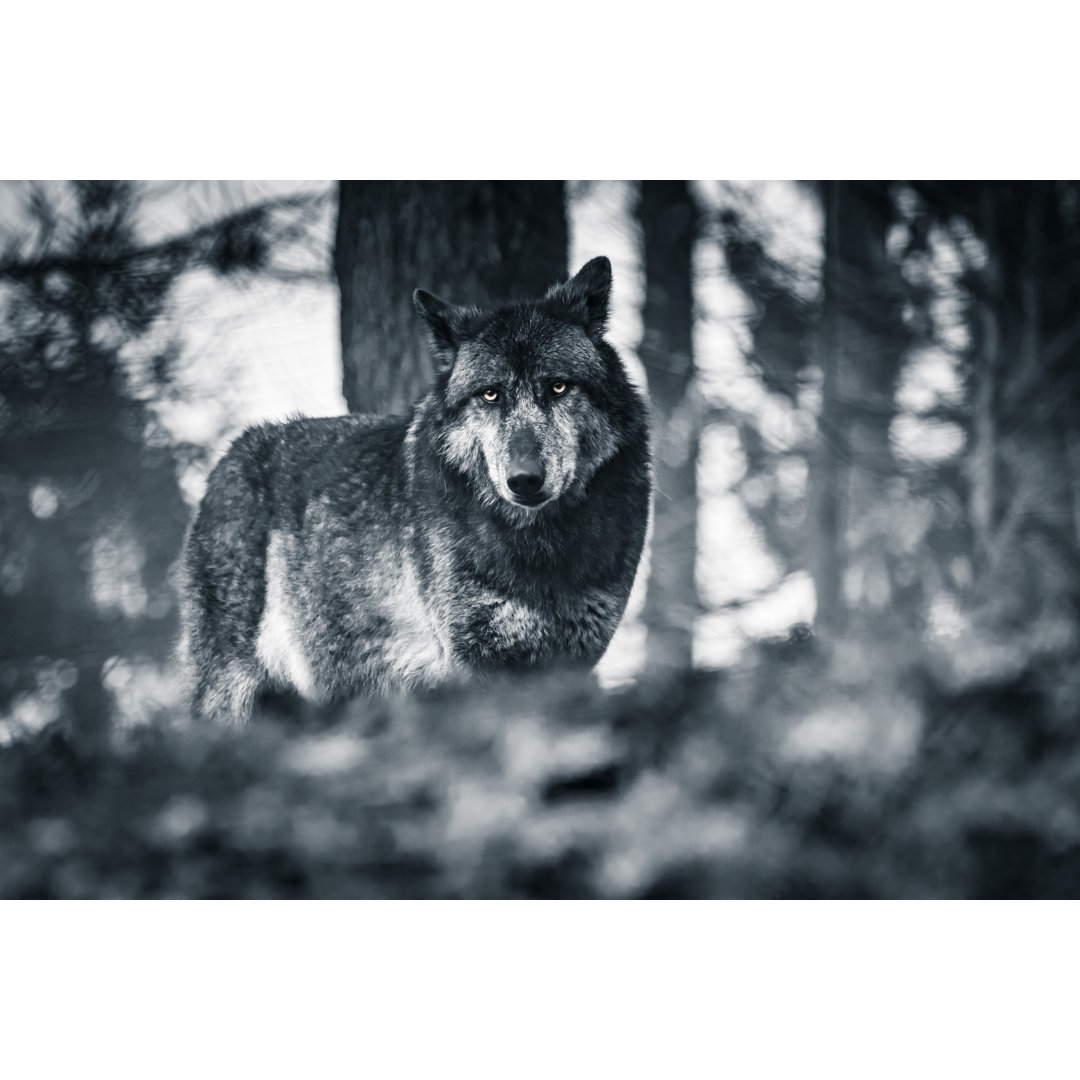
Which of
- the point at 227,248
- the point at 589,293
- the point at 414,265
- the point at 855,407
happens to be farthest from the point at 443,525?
the point at 855,407

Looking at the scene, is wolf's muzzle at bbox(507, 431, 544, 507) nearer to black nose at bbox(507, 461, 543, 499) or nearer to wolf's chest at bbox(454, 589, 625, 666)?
black nose at bbox(507, 461, 543, 499)

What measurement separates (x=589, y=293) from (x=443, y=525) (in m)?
0.93

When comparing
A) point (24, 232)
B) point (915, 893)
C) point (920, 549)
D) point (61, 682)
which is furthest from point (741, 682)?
point (24, 232)

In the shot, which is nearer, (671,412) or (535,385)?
(535,385)

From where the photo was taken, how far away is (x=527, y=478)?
3.24m

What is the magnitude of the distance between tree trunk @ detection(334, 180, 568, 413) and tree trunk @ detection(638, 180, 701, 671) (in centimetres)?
38

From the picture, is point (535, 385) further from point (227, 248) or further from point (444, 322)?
point (227, 248)

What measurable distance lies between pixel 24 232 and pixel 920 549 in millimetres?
3532

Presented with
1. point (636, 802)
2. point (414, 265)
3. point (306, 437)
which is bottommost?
point (636, 802)

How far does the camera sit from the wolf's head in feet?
11.3

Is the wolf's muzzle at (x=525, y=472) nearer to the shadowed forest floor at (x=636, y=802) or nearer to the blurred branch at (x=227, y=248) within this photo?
the shadowed forest floor at (x=636, y=802)

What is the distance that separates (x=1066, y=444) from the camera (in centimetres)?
389

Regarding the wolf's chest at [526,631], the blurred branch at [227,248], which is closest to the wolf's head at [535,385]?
the wolf's chest at [526,631]

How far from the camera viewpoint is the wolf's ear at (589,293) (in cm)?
355
